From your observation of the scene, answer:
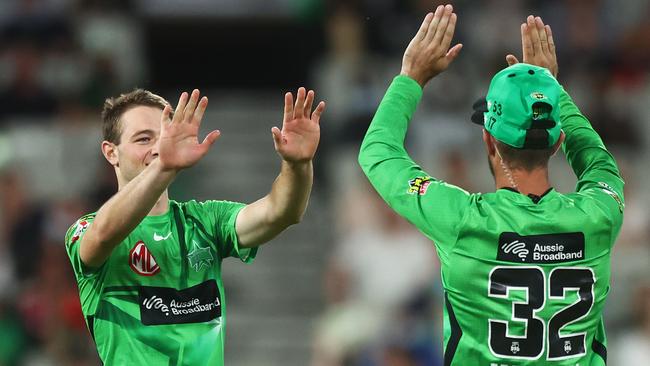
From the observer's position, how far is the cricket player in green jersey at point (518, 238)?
4.93 meters

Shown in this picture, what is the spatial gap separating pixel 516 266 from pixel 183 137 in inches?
56.6

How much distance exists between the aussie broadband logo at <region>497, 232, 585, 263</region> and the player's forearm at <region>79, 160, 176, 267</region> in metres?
1.37

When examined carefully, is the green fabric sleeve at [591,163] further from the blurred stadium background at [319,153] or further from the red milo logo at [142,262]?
the blurred stadium background at [319,153]

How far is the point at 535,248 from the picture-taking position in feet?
16.1

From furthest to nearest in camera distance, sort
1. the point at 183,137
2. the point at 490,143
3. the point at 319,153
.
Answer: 1. the point at 319,153
2. the point at 490,143
3. the point at 183,137

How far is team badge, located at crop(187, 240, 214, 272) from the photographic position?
5500 millimetres

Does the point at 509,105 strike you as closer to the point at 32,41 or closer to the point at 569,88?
the point at 569,88

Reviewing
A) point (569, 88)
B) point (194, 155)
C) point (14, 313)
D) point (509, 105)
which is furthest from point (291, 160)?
point (569, 88)

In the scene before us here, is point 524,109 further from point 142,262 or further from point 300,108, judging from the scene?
point 142,262

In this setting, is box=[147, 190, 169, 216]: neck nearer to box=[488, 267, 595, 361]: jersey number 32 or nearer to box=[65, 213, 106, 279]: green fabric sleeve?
box=[65, 213, 106, 279]: green fabric sleeve

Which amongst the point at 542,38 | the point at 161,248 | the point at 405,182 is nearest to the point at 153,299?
the point at 161,248

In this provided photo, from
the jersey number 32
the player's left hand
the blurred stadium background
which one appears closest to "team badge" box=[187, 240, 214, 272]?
the player's left hand

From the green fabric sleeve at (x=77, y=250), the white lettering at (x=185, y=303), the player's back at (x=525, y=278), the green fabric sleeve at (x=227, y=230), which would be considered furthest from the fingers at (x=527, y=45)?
the green fabric sleeve at (x=77, y=250)

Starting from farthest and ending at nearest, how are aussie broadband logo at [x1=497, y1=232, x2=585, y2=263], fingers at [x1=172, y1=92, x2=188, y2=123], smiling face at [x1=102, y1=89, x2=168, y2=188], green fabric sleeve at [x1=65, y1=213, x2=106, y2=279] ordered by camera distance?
smiling face at [x1=102, y1=89, x2=168, y2=188] < green fabric sleeve at [x1=65, y1=213, x2=106, y2=279] < fingers at [x1=172, y1=92, x2=188, y2=123] < aussie broadband logo at [x1=497, y1=232, x2=585, y2=263]
